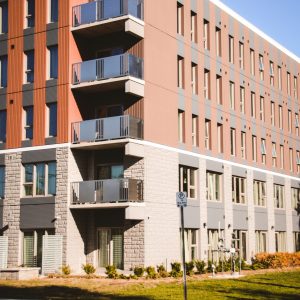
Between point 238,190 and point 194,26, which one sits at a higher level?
point 194,26

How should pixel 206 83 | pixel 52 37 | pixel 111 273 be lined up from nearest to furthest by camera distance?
pixel 111 273 < pixel 52 37 < pixel 206 83

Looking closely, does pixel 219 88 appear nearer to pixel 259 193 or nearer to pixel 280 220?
pixel 259 193

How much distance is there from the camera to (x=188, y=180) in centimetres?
3509

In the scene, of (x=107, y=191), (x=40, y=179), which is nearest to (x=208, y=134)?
(x=107, y=191)

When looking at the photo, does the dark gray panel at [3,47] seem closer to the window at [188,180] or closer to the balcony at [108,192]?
A: the balcony at [108,192]

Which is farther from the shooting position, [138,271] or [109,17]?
[109,17]

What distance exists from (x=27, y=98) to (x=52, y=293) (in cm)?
1416

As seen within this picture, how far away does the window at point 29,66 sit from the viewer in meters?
33.7

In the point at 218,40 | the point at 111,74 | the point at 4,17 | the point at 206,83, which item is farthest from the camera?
the point at 218,40

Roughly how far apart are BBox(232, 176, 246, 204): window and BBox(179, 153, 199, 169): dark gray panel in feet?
17.5

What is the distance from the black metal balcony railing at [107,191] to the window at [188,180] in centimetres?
447

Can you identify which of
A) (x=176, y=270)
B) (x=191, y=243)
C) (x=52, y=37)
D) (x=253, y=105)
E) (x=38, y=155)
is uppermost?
(x=52, y=37)

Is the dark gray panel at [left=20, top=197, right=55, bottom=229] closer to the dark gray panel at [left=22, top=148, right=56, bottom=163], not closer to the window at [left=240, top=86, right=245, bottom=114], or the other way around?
the dark gray panel at [left=22, top=148, right=56, bottom=163]

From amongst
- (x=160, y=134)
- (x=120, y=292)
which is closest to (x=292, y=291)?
(x=120, y=292)
